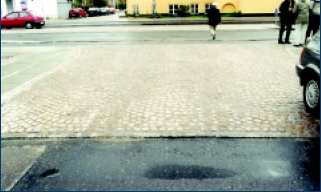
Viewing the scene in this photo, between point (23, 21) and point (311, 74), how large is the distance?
33.3m

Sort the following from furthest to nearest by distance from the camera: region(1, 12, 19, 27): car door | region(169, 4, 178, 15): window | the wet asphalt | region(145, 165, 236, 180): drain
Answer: region(169, 4, 178, 15): window
region(1, 12, 19, 27): car door
region(145, 165, 236, 180): drain
the wet asphalt

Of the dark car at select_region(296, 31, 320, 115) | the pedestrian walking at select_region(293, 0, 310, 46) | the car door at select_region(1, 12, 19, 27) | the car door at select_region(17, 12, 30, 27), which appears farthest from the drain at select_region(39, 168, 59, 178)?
the car door at select_region(1, 12, 19, 27)

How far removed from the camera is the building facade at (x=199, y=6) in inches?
1842

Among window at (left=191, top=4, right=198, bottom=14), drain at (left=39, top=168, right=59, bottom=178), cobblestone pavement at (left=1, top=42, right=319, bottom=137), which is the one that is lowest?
drain at (left=39, top=168, right=59, bottom=178)

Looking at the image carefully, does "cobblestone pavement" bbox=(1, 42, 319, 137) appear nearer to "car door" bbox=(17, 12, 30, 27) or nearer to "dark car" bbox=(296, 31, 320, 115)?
"dark car" bbox=(296, 31, 320, 115)

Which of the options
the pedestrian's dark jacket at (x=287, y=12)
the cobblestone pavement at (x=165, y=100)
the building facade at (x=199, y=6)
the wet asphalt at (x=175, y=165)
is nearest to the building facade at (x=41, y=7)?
the building facade at (x=199, y=6)

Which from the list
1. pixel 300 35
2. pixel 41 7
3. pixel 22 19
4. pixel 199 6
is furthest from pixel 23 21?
pixel 300 35

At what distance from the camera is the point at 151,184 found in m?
5.34

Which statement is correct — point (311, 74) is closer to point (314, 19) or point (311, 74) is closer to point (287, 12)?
point (314, 19)

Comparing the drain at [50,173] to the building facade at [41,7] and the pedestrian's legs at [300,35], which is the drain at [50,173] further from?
the building facade at [41,7]

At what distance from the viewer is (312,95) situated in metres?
8.33

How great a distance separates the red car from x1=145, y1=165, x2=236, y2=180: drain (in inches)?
1357

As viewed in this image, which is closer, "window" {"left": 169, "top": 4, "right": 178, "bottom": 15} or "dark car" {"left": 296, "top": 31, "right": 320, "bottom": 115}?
"dark car" {"left": 296, "top": 31, "right": 320, "bottom": 115}

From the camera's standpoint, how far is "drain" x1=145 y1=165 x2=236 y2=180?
555 centimetres
